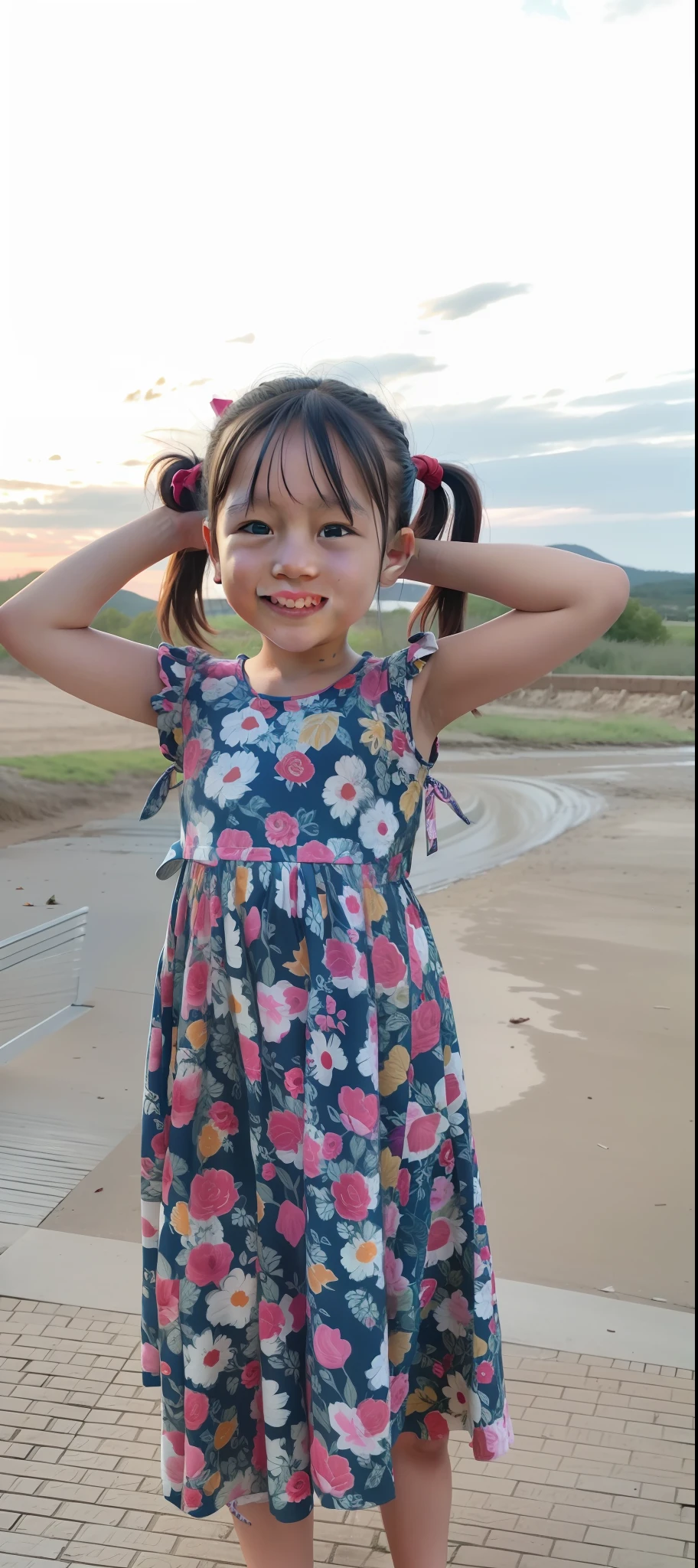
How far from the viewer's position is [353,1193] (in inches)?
29.8

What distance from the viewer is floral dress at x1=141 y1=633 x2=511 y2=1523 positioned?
2.48 feet

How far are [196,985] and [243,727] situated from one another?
0.17 metres

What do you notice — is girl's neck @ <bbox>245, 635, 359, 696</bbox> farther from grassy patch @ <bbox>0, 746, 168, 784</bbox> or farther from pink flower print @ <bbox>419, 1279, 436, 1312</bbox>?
grassy patch @ <bbox>0, 746, 168, 784</bbox>

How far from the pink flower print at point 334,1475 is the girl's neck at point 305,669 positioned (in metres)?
0.49

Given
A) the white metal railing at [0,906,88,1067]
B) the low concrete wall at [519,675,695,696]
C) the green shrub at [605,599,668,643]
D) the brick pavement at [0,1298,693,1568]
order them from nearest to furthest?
the brick pavement at [0,1298,693,1568] → the white metal railing at [0,906,88,1067] → the green shrub at [605,599,668,643] → the low concrete wall at [519,675,695,696]

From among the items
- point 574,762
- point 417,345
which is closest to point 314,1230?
point 417,345

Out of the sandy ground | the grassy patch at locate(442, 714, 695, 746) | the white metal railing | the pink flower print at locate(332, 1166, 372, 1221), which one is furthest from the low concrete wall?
the pink flower print at locate(332, 1166, 372, 1221)

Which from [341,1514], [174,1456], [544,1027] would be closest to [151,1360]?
[174,1456]

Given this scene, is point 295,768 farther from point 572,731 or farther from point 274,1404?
point 572,731

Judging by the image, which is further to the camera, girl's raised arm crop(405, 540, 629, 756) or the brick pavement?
the brick pavement

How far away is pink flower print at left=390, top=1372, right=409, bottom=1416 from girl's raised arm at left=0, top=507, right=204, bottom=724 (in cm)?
49

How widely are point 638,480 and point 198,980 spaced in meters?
2.30

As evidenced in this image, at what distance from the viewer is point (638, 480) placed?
109 inches

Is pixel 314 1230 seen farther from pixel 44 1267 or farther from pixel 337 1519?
pixel 44 1267
